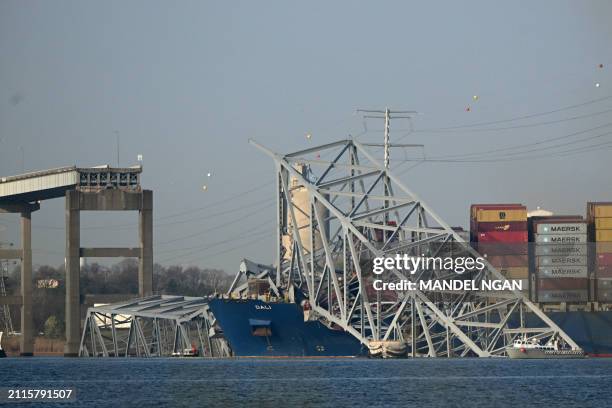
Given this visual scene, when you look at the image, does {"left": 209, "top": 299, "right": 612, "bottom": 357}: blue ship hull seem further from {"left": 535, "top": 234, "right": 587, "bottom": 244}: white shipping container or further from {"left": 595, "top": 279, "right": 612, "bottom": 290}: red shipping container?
{"left": 535, "top": 234, "right": 587, "bottom": 244}: white shipping container

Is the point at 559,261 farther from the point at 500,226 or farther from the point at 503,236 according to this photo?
the point at 500,226

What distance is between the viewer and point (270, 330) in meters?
159

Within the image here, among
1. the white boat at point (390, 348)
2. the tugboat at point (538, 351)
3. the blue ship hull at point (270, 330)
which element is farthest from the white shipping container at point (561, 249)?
the blue ship hull at point (270, 330)

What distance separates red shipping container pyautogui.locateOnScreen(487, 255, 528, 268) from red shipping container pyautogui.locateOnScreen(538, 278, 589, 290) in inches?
113

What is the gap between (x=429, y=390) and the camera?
110250 mm

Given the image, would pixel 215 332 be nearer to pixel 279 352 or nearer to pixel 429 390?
pixel 279 352

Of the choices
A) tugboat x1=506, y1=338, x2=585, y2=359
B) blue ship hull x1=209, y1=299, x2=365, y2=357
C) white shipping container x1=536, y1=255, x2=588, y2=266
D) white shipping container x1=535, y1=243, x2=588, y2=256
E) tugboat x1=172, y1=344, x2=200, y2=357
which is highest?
white shipping container x1=535, y1=243, x2=588, y2=256

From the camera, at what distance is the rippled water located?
101 m

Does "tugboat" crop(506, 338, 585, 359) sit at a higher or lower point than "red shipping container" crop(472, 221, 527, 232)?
lower

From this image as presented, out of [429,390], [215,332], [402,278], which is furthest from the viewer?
[215,332]

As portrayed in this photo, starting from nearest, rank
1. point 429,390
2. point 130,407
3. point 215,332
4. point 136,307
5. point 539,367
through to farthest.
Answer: point 130,407, point 429,390, point 539,367, point 215,332, point 136,307

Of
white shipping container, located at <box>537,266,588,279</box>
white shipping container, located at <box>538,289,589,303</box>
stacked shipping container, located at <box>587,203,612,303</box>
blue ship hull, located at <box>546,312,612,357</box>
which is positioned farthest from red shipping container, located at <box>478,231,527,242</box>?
blue ship hull, located at <box>546,312,612,357</box>

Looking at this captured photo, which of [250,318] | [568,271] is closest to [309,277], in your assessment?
[250,318]

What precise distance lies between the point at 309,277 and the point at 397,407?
63556 mm
